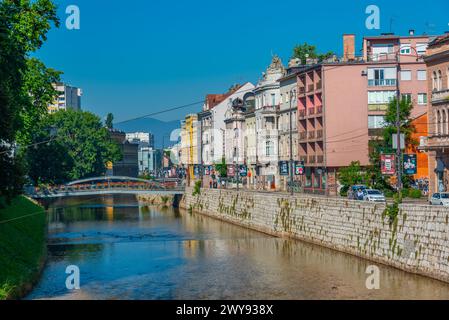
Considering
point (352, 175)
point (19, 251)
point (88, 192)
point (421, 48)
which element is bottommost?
point (19, 251)

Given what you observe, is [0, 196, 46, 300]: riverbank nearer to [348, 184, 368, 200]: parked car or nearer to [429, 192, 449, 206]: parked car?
[429, 192, 449, 206]: parked car

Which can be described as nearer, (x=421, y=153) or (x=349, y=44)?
(x=421, y=153)

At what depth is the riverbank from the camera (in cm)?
4036

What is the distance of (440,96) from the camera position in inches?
2589

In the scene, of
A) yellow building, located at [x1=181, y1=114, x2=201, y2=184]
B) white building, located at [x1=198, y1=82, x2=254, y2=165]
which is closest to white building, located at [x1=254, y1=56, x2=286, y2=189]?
white building, located at [x1=198, y1=82, x2=254, y2=165]

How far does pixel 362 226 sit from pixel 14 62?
22.4 meters

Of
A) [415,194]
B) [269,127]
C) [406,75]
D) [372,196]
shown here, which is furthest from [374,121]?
[372,196]

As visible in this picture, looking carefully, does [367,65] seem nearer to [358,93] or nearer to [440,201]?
[358,93]

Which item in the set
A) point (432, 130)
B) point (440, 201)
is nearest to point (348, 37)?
point (432, 130)

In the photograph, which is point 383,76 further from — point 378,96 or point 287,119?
point 287,119

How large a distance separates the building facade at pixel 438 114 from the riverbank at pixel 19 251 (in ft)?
98.3

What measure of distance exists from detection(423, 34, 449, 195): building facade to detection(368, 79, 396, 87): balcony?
980 inches

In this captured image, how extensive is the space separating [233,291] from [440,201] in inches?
701

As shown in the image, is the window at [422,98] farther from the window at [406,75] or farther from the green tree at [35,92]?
the green tree at [35,92]
